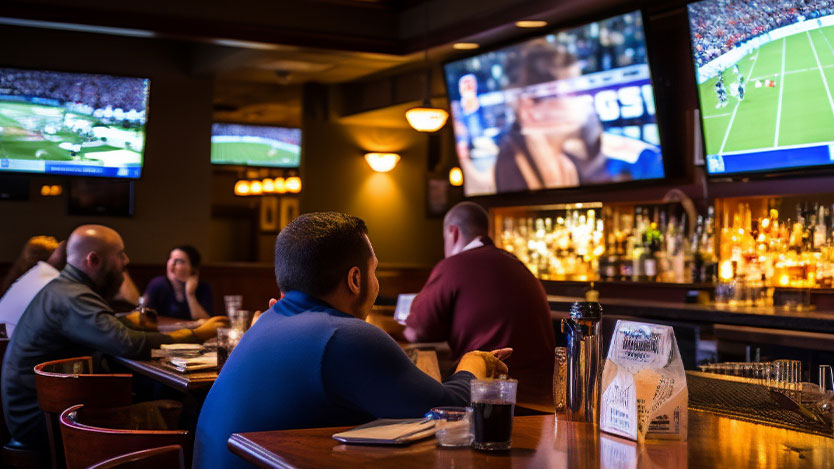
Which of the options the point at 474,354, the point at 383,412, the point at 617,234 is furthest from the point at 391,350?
the point at 617,234

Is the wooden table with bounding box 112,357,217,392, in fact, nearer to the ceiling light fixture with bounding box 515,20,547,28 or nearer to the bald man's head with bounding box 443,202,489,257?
the bald man's head with bounding box 443,202,489,257

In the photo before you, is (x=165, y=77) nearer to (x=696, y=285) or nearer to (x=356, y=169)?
(x=356, y=169)

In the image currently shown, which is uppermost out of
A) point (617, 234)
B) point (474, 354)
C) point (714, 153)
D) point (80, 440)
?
point (714, 153)

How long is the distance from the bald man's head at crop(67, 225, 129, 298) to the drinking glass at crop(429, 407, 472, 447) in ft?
9.09

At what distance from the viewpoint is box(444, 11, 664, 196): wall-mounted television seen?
252 inches

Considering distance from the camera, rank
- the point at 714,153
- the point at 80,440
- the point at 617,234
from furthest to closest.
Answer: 1. the point at 617,234
2. the point at 714,153
3. the point at 80,440

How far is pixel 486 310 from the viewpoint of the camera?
3.73m

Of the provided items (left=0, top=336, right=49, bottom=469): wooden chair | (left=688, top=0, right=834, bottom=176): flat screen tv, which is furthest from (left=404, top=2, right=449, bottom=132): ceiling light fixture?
(left=0, top=336, right=49, bottom=469): wooden chair

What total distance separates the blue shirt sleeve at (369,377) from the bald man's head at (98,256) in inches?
99.1

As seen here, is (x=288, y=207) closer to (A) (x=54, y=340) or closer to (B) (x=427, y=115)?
(B) (x=427, y=115)

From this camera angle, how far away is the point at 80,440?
7.21 feet

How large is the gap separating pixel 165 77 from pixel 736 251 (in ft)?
19.2

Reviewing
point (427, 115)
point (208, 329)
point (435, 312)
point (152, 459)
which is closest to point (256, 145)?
point (427, 115)

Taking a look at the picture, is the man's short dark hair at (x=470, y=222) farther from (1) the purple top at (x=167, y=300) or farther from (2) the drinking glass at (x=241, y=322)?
(1) the purple top at (x=167, y=300)
